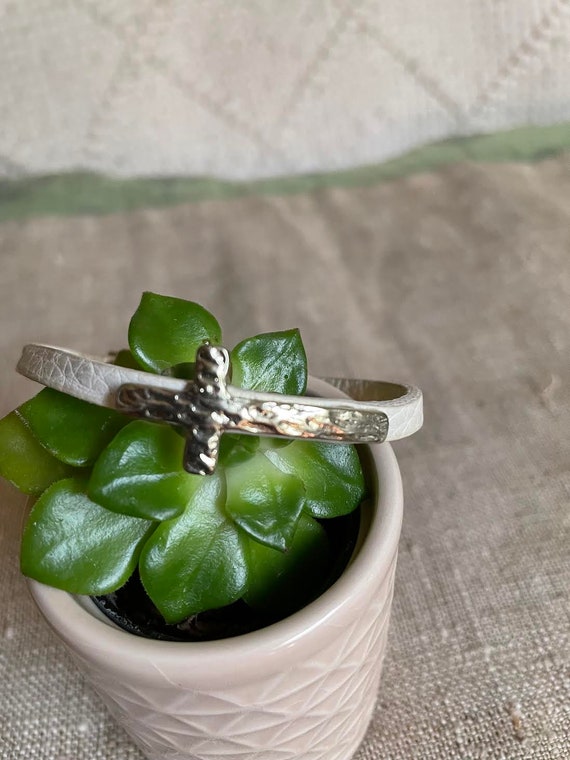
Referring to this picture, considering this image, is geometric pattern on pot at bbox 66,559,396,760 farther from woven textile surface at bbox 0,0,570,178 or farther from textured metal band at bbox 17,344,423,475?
woven textile surface at bbox 0,0,570,178

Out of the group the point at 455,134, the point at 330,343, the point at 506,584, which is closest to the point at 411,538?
the point at 506,584

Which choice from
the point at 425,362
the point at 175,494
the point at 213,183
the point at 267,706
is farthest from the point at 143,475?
the point at 213,183

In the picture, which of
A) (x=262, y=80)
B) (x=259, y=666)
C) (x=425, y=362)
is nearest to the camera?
(x=259, y=666)

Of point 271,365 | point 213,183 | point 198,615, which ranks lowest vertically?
point 213,183

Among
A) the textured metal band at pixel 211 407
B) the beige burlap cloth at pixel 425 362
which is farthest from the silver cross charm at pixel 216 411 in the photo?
the beige burlap cloth at pixel 425 362

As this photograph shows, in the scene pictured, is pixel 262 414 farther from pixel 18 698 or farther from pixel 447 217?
pixel 447 217

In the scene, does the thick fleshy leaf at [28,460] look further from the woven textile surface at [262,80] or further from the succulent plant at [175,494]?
the woven textile surface at [262,80]

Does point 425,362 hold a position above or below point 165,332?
below

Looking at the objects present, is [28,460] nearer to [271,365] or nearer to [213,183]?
[271,365]
